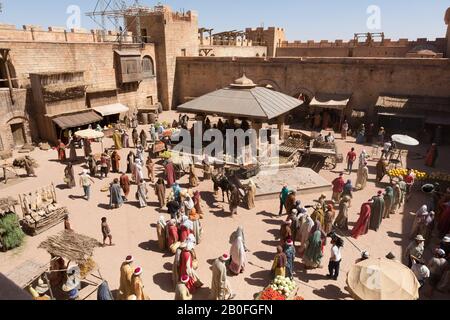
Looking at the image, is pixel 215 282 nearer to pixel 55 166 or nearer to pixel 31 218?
pixel 31 218

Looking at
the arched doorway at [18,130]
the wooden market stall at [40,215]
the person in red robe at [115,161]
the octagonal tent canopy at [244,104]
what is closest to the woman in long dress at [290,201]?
the octagonal tent canopy at [244,104]

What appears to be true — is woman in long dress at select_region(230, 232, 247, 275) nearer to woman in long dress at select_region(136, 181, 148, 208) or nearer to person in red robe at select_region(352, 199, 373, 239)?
person in red robe at select_region(352, 199, 373, 239)

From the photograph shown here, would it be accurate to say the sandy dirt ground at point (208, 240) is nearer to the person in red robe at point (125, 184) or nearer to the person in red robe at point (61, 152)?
the person in red robe at point (125, 184)

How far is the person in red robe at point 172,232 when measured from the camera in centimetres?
870

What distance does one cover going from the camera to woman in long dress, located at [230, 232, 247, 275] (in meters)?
7.87

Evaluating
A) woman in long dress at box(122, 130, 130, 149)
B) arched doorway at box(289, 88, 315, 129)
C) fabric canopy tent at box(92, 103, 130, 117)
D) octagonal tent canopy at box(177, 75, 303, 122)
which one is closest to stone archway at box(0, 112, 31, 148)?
fabric canopy tent at box(92, 103, 130, 117)

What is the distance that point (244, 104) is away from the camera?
47.7ft

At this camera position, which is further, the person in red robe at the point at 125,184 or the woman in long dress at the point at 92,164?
the woman in long dress at the point at 92,164

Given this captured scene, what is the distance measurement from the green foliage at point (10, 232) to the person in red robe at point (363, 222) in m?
9.74

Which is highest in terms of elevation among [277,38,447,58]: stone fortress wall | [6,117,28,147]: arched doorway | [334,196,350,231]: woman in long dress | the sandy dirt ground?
[277,38,447,58]: stone fortress wall

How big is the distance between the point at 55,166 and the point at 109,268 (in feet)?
30.4

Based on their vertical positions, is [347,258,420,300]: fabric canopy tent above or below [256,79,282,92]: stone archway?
below

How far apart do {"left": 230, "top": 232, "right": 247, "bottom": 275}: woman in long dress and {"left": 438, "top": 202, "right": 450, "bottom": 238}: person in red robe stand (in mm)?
5927

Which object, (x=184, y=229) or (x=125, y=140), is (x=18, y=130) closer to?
(x=125, y=140)
